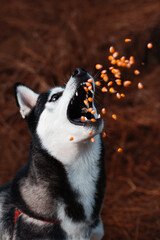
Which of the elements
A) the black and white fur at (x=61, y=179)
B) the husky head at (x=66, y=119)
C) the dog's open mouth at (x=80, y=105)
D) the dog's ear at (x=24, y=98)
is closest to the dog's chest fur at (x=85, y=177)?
the black and white fur at (x=61, y=179)

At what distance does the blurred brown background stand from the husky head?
80.5 inches

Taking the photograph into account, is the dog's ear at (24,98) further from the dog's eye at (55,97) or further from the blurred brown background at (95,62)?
the blurred brown background at (95,62)

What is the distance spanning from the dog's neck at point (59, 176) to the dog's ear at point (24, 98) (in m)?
0.34

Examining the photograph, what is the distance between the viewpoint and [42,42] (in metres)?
5.55

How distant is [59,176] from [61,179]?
0.08 ft

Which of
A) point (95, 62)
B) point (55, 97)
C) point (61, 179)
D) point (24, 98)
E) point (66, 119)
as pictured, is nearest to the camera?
point (66, 119)

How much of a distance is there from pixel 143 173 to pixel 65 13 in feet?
10.2

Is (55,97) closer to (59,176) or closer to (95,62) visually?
(59,176)

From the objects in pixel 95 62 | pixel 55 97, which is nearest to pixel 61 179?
pixel 55 97

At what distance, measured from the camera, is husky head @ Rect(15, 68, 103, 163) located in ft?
7.05

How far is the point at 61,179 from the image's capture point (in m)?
2.34

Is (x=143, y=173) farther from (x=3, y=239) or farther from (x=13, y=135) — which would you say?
(x=3, y=239)

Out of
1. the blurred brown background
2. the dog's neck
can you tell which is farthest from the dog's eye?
the blurred brown background

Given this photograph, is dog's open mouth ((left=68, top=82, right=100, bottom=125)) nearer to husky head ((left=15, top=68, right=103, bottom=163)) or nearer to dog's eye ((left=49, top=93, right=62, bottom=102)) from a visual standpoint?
husky head ((left=15, top=68, right=103, bottom=163))
